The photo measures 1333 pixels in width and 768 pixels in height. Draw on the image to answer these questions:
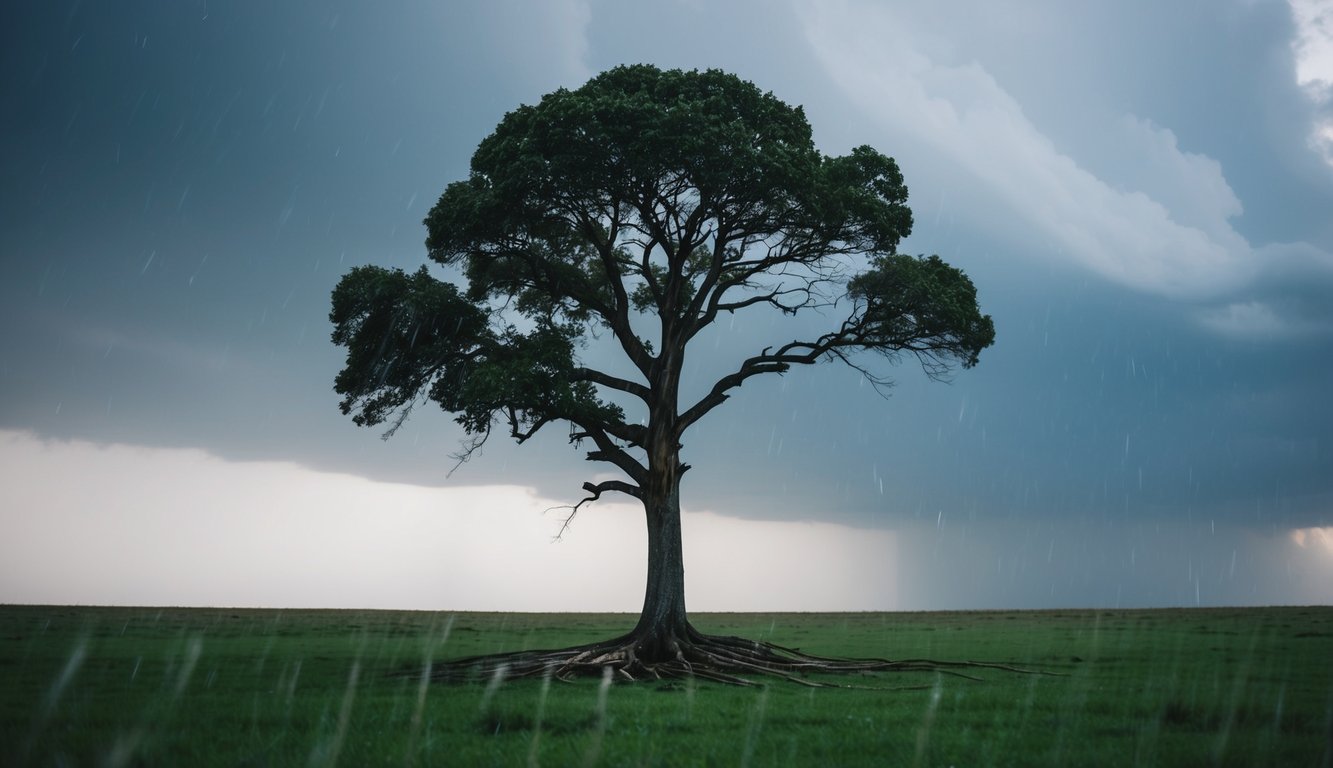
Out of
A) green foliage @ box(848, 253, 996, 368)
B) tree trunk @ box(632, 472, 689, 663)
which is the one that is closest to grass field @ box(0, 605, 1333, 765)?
tree trunk @ box(632, 472, 689, 663)

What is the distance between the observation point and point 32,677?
19453 mm

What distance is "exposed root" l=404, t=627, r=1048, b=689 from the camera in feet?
69.5

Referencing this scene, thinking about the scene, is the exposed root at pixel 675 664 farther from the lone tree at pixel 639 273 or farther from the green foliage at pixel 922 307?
the green foliage at pixel 922 307

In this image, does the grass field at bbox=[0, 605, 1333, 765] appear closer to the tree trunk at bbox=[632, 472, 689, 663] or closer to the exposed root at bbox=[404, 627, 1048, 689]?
the exposed root at bbox=[404, 627, 1048, 689]

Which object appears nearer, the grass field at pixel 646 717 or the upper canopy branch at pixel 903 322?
the grass field at pixel 646 717

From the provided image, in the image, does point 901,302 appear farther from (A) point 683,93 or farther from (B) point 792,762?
(B) point 792,762

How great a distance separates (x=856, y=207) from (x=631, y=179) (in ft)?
22.2

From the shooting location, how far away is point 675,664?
22.7 m

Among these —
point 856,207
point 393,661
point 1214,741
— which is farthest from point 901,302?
point 393,661

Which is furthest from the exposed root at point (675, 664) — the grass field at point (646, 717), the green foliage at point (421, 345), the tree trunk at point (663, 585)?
the green foliage at point (421, 345)

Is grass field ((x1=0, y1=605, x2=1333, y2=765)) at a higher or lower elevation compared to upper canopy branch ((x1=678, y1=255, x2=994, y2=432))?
lower

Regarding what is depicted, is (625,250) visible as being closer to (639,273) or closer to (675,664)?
(639,273)

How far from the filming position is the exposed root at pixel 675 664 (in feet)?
69.5

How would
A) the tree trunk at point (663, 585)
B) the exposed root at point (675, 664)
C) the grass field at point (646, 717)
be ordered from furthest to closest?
the tree trunk at point (663, 585)
the exposed root at point (675, 664)
the grass field at point (646, 717)
